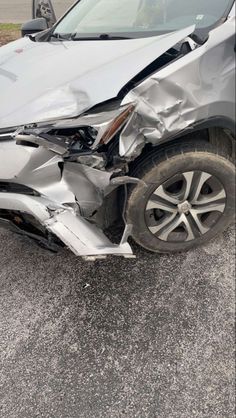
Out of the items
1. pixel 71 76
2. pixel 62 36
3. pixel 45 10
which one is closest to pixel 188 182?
pixel 71 76

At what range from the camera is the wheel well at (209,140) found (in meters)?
2.08

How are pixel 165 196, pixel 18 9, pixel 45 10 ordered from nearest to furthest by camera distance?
pixel 165 196, pixel 45 10, pixel 18 9

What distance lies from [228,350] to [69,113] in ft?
4.86

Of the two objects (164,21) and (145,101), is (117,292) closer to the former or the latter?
(145,101)

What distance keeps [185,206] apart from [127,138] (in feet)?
2.10

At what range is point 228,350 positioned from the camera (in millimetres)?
1929

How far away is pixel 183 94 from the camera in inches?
76.1

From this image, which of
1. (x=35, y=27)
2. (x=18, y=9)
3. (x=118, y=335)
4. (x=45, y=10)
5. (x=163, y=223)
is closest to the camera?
(x=118, y=335)

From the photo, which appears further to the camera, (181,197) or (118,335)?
(181,197)

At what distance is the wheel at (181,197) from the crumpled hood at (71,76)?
1.51ft

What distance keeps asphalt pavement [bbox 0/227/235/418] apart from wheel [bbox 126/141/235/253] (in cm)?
17

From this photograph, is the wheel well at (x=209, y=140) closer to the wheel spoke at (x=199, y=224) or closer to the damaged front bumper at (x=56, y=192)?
the damaged front bumper at (x=56, y=192)

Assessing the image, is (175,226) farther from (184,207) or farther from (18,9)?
(18,9)

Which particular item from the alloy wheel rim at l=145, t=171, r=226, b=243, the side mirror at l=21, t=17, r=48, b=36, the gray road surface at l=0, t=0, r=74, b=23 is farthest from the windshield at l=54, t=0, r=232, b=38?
the gray road surface at l=0, t=0, r=74, b=23
